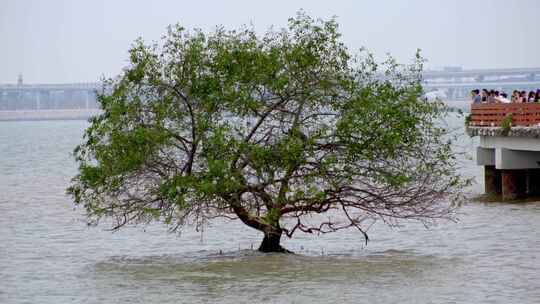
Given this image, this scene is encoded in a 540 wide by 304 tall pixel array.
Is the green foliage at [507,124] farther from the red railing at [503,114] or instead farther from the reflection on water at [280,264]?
the reflection on water at [280,264]

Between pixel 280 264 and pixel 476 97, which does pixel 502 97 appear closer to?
pixel 476 97

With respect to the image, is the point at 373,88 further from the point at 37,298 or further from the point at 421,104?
the point at 37,298

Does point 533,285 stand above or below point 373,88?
below

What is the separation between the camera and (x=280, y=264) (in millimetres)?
27828

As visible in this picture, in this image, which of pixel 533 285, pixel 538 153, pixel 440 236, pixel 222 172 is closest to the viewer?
pixel 533 285

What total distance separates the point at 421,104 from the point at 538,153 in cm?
1343

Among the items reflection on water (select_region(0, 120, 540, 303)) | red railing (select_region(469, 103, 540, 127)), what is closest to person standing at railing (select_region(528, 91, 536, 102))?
red railing (select_region(469, 103, 540, 127))

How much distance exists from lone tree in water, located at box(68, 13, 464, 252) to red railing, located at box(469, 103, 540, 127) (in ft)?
38.3

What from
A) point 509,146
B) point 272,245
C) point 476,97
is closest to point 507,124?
point 509,146

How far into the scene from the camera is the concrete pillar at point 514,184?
134 feet

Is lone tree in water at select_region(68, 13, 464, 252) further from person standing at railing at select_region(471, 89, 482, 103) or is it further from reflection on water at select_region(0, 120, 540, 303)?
person standing at railing at select_region(471, 89, 482, 103)

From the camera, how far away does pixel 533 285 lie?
80.9 feet

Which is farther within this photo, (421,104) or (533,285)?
(421,104)

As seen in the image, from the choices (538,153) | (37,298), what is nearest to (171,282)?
(37,298)
